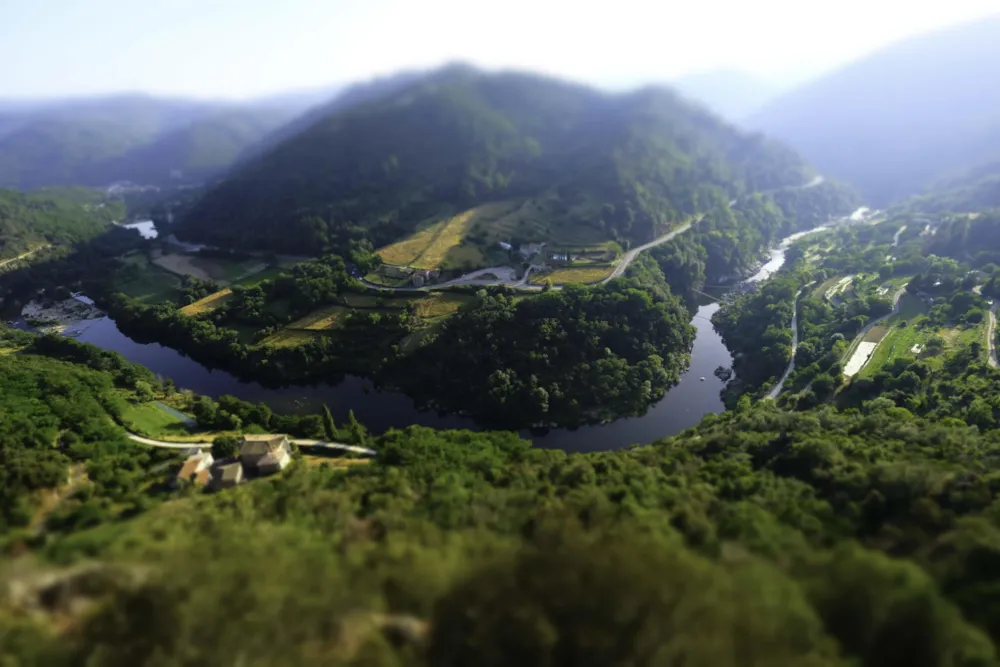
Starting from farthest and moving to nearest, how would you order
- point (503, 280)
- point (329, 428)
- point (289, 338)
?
1. point (503, 280)
2. point (289, 338)
3. point (329, 428)

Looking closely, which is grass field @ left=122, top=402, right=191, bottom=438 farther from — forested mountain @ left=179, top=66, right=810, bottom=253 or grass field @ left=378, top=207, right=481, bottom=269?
forested mountain @ left=179, top=66, right=810, bottom=253

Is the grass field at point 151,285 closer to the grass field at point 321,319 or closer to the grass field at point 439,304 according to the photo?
the grass field at point 321,319

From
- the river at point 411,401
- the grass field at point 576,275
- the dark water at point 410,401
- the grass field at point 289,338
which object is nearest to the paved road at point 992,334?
the river at point 411,401

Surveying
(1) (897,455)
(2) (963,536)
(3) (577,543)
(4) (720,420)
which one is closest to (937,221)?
(4) (720,420)

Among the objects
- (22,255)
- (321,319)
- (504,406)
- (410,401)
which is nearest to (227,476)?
(410,401)

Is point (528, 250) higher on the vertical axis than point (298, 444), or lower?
higher

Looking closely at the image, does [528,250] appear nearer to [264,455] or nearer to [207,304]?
[207,304]

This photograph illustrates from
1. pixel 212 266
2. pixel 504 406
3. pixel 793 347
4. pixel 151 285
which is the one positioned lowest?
pixel 504 406
